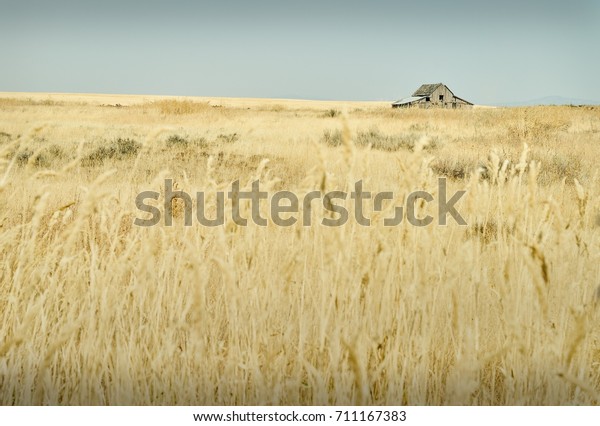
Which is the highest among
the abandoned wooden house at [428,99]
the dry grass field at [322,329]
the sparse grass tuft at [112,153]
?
the abandoned wooden house at [428,99]

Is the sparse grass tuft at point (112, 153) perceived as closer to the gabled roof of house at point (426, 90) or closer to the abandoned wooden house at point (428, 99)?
the abandoned wooden house at point (428, 99)

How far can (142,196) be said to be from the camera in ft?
10.2

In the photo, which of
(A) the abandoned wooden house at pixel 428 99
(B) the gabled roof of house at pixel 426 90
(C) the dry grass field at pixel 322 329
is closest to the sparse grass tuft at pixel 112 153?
(C) the dry grass field at pixel 322 329

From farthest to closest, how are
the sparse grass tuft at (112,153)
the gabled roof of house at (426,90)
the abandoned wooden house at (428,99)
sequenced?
1. the abandoned wooden house at (428,99)
2. the gabled roof of house at (426,90)
3. the sparse grass tuft at (112,153)

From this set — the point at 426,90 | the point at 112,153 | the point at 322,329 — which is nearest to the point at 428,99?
the point at 426,90

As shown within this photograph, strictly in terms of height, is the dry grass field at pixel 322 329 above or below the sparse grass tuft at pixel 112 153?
below

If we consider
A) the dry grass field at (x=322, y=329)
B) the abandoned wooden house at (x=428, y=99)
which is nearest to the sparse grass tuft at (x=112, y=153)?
the dry grass field at (x=322, y=329)

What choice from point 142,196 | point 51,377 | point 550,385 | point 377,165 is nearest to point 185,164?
point 377,165

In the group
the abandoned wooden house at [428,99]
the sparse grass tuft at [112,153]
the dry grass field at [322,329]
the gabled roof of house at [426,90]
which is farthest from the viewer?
the abandoned wooden house at [428,99]

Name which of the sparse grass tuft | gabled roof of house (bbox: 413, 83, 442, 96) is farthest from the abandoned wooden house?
the sparse grass tuft

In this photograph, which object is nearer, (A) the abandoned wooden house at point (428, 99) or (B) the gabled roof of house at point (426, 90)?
(B) the gabled roof of house at point (426, 90)

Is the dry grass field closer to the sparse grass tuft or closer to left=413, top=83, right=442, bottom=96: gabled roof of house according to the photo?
the sparse grass tuft
